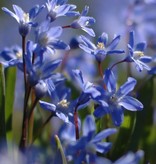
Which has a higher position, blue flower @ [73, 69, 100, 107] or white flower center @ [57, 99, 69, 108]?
blue flower @ [73, 69, 100, 107]

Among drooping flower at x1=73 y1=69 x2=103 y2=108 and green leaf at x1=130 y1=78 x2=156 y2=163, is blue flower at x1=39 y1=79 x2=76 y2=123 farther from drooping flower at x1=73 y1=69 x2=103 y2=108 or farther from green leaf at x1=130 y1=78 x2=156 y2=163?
green leaf at x1=130 y1=78 x2=156 y2=163

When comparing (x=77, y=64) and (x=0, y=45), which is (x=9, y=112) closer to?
(x=77, y=64)

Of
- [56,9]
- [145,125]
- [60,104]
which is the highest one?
[56,9]

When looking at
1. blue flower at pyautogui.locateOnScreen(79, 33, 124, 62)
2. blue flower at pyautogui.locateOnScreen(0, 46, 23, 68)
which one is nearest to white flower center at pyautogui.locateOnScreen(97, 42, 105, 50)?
blue flower at pyautogui.locateOnScreen(79, 33, 124, 62)

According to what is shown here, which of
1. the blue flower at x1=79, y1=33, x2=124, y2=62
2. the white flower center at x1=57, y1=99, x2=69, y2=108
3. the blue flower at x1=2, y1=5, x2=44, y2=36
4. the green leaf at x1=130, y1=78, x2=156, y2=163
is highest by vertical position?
the blue flower at x1=2, y1=5, x2=44, y2=36

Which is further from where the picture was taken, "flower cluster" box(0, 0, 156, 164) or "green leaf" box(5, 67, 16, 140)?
"green leaf" box(5, 67, 16, 140)

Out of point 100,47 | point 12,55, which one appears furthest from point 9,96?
point 100,47

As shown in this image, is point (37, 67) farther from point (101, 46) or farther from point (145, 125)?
point (145, 125)

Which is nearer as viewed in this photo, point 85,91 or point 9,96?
point 85,91
